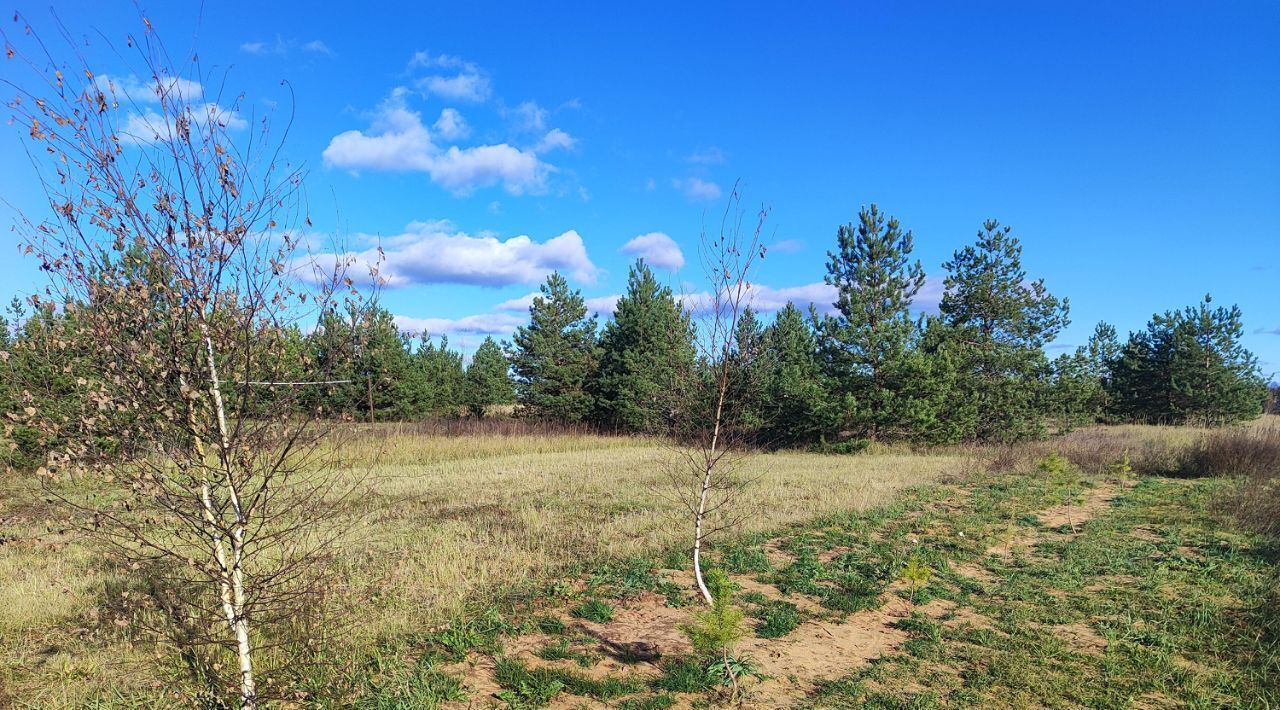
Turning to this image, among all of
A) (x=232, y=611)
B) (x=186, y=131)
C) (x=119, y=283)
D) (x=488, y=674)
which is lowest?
(x=488, y=674)

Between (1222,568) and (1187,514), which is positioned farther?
(1187,514)

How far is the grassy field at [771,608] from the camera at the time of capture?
4.66m

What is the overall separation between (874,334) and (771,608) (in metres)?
17.8

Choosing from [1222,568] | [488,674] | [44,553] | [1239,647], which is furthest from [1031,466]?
[44,553]

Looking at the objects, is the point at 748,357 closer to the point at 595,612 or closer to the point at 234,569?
the point at 595,612

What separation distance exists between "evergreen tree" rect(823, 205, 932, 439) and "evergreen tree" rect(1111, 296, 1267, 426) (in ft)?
57.4

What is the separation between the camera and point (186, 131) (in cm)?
328

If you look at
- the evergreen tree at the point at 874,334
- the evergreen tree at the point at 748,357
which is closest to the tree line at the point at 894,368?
the evergreen tree at the point at 874,334

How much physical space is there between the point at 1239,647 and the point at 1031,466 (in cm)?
1358

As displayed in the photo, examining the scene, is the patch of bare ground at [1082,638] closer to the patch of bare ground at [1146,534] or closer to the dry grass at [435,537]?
the dry grass at [435,537]

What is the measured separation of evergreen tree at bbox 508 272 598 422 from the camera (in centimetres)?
3272

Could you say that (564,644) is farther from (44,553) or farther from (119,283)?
(44,553)

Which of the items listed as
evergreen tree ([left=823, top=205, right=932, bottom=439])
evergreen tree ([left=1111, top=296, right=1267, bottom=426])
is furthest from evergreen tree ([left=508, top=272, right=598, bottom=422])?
evergreen tree ([left=1111, top=296, right=1267, bottom=426])

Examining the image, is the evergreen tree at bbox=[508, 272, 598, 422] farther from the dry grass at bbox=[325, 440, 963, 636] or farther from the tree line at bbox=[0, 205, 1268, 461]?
the dry grass at bbox=[325, 440, 963, 636]
